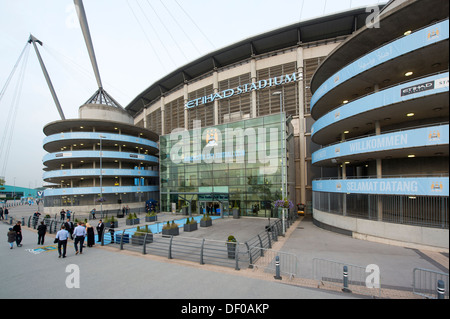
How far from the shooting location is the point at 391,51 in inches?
520

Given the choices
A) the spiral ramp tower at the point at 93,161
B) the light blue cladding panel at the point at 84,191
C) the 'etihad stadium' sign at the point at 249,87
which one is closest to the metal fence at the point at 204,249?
the light blue cladding panel at the point at 84,191

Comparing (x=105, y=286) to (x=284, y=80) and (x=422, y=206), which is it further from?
(x=284, y=80)

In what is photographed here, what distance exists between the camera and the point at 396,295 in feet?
24.9

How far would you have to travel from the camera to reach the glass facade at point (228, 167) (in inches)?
1107

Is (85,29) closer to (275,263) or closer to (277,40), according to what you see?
(277,40)

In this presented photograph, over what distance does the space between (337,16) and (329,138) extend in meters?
21.8

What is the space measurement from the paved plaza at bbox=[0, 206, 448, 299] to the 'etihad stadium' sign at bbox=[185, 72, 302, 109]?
28408 mm

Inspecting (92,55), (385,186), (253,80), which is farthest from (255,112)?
(92,55)

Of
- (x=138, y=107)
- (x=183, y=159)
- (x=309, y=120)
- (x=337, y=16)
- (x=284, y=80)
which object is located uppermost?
(x=337, y=16)

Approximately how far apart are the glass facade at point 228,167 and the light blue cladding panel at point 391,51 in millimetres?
9170

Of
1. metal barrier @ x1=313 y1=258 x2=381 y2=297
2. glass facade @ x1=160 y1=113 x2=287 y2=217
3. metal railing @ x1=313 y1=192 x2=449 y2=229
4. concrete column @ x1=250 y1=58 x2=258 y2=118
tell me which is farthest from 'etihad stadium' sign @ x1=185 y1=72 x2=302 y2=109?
metal barrier @ x1=313 y1=258 x2=381 y2=297

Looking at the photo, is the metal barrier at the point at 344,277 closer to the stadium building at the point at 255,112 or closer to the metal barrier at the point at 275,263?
the metal barrier at the point at 275,263
